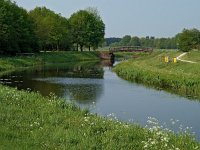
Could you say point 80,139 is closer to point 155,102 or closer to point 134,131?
point 134,131

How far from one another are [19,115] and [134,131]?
5.00 m

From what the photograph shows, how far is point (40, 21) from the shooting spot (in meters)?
104

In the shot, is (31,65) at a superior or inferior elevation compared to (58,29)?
inferior

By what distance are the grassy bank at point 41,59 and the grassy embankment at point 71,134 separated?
45107 mm

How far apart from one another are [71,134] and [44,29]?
89341 mm

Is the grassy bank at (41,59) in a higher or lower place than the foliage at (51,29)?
lower

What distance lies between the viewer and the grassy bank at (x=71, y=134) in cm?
1259

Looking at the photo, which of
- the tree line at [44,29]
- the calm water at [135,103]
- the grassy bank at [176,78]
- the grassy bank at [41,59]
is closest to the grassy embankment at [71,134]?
the calm water at [135,103]

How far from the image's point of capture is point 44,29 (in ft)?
333

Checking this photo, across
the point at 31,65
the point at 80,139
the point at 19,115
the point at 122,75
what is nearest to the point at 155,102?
the point at 19,115

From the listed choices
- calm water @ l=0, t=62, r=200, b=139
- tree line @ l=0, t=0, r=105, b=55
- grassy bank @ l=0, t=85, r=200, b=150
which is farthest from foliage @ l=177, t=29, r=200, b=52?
grassy bank @ l=0, t=85, r=200, b=150

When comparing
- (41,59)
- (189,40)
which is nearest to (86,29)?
(41,59)

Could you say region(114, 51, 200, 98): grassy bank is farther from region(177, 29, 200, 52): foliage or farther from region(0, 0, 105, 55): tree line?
region(0, 0, 105, 55): tree line

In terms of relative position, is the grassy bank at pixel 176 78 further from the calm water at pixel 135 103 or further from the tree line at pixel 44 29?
the tree line at pixel 44 29
